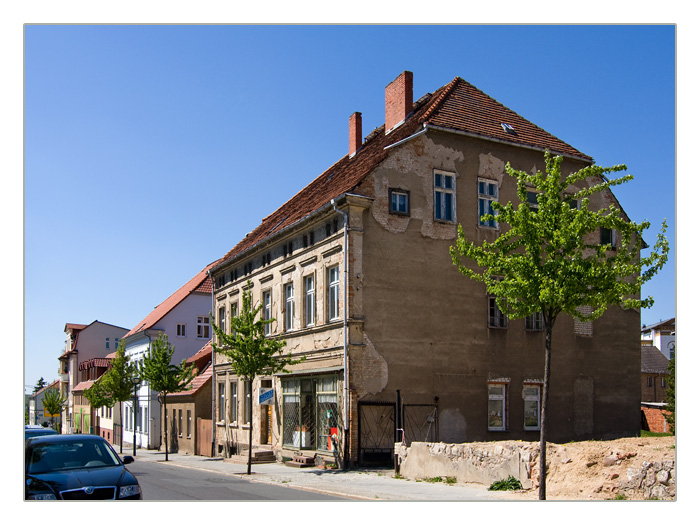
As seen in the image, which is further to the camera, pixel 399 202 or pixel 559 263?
pixel 399 202

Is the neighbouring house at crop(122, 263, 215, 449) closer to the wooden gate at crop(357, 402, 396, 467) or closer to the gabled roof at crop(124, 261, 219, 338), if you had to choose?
the gabled roof at crop(124, 261, 219, 338)

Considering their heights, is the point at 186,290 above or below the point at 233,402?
above

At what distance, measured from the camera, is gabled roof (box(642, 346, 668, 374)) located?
60.7 meters

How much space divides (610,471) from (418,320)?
1034 cm

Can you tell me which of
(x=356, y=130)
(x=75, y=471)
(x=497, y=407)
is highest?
(x=356, y=130)

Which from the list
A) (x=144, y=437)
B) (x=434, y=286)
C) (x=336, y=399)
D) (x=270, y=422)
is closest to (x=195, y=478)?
(x=336, y=399)

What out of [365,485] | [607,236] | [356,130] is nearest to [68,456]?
[365,485]

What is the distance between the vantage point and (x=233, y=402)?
34.4 meters

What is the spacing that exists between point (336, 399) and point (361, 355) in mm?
1775

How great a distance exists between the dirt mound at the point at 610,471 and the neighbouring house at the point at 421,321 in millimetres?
7850

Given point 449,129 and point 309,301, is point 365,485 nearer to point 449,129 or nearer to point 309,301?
point 309,301

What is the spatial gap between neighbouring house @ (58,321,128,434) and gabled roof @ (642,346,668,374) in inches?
1706

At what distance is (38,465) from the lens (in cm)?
1170
